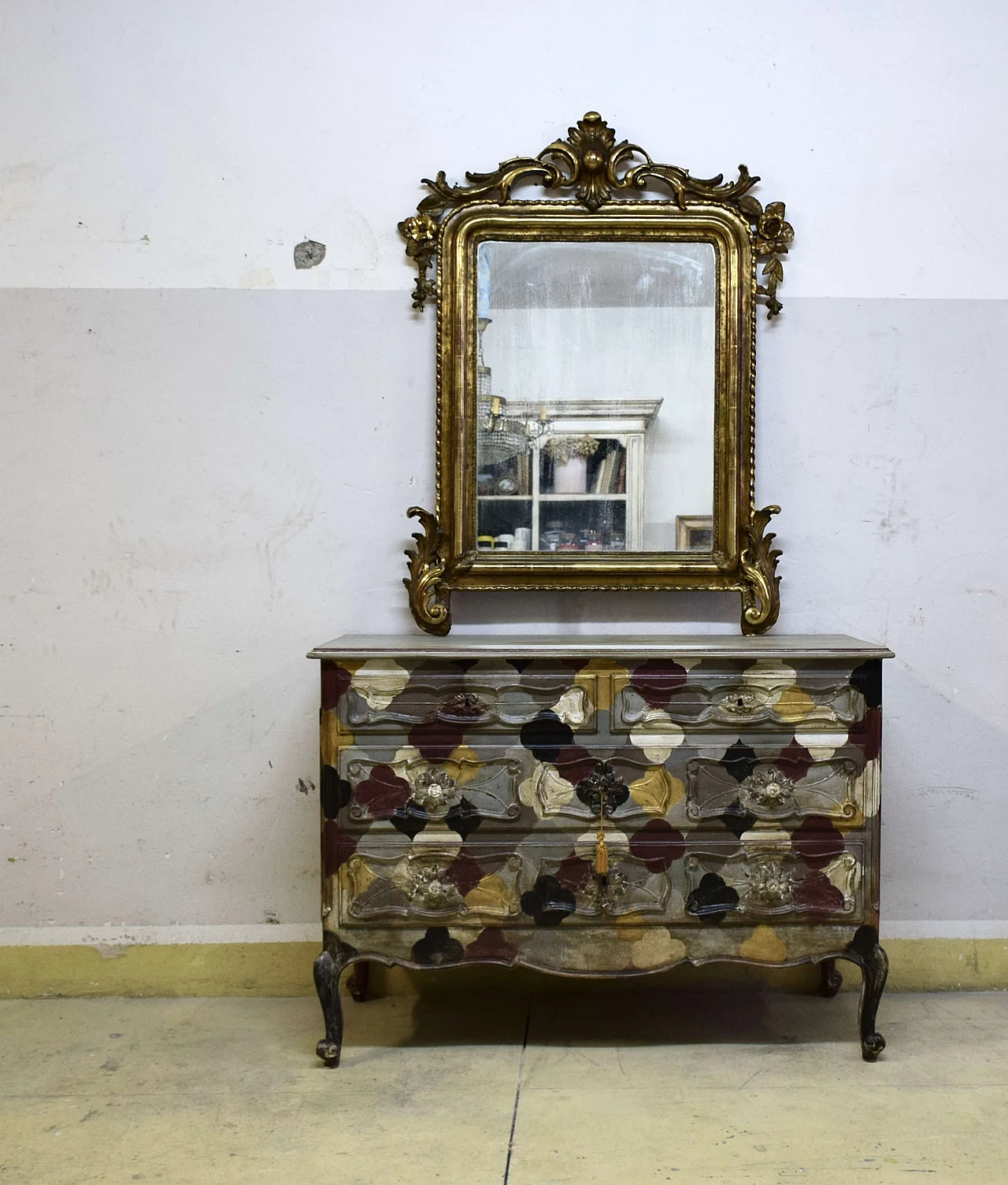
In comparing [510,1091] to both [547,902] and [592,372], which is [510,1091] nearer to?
[547,902]

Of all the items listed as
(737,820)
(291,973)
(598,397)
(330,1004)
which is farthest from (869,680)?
(291,973)

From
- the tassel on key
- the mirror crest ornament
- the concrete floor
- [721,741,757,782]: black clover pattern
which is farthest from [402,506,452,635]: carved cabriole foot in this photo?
the concrete floor

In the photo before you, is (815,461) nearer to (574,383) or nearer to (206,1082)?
(574,383)

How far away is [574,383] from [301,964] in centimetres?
197

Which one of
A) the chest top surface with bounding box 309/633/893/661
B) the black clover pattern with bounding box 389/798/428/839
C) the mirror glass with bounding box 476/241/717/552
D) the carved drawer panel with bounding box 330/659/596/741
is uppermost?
the mirror glass with bounding box 476/241/717/552

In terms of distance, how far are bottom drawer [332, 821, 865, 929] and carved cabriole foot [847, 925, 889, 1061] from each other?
2.8 inches

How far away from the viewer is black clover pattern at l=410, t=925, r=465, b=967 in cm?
251

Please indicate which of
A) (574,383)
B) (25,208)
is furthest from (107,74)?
(574,383)

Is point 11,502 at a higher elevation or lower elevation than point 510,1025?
higher

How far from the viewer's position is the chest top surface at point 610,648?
8.13 ft

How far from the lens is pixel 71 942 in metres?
3.05

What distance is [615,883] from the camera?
8.17ft

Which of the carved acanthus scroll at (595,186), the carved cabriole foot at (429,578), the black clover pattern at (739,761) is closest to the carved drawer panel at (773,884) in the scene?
the black clover pattern at (739,761)

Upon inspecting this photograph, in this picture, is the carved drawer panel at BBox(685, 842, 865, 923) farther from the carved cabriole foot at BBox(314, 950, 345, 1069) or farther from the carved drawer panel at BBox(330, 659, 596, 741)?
the carved cabriole foot at BBox(314, 950, 345, 1069)
